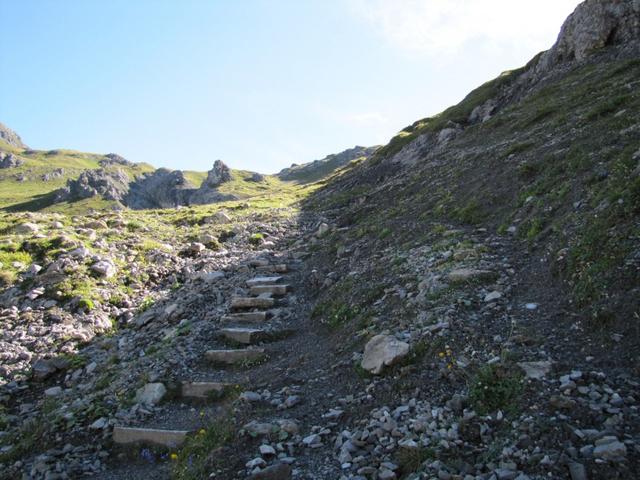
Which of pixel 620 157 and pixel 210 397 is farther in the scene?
pixel 620 157

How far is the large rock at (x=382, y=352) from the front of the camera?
973 cm

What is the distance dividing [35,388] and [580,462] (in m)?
15.7

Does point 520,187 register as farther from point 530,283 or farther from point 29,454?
point 29,454

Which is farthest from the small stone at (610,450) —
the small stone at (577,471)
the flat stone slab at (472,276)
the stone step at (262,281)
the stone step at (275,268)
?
the stone step at (275,268)

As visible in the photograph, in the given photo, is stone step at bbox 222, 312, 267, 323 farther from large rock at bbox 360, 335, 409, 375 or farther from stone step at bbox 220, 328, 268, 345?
large rock at bbox 360, 335, 409, 375

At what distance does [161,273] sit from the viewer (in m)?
24.8

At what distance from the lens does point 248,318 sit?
16531mm

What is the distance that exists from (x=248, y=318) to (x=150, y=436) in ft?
21.3

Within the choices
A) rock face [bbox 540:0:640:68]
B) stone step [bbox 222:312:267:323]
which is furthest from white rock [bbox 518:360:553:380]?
rock face [bbox 540:0:640:68]

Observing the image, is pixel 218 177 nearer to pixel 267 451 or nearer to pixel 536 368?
pixel 267 451

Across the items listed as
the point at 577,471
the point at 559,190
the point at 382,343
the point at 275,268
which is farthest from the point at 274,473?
the point at 275,268

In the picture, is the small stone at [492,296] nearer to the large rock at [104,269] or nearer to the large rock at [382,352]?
the large rock at [382,352]

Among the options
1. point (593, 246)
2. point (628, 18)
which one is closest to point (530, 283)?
point (593, 246)

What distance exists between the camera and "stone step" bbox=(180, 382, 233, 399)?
11.9 metres
